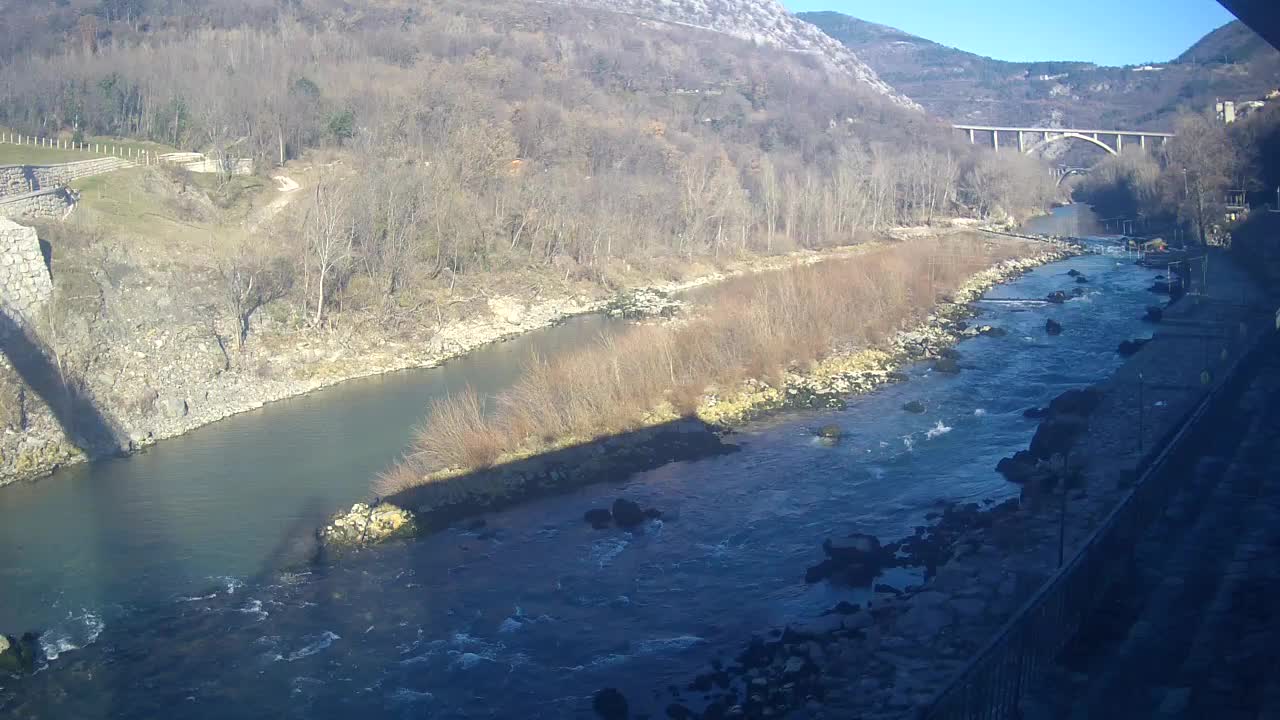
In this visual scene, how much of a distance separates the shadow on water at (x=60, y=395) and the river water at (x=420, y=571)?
83 cm

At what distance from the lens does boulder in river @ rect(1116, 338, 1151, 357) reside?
56.0 ft

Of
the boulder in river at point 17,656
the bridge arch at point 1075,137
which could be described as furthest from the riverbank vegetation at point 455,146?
the boulder in river at point 17,656

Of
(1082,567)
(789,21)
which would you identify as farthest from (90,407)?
(789,21)

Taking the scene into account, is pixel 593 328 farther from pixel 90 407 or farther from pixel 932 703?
pixel 932 703

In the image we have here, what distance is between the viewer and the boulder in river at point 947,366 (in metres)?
16.7

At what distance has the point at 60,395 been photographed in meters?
14.5

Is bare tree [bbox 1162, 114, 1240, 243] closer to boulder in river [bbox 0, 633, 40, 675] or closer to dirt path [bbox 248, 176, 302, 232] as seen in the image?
dirt path [bbox 248, 176, 302, 232]

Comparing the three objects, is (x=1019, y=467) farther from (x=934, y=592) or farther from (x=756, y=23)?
(x=756, y=23)

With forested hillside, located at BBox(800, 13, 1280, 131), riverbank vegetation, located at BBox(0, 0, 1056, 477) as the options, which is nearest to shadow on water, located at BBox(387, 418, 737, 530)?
riverbank vegetation, located at BBox(0, 0, 1056, 477)

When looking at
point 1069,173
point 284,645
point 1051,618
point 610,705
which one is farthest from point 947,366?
point 1069,173

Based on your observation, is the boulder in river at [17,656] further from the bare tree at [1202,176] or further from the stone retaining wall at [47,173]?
the bare tree at [1202,176]

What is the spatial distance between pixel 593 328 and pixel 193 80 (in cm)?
1691

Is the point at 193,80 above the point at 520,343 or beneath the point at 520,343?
above

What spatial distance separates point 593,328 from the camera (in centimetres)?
2209
